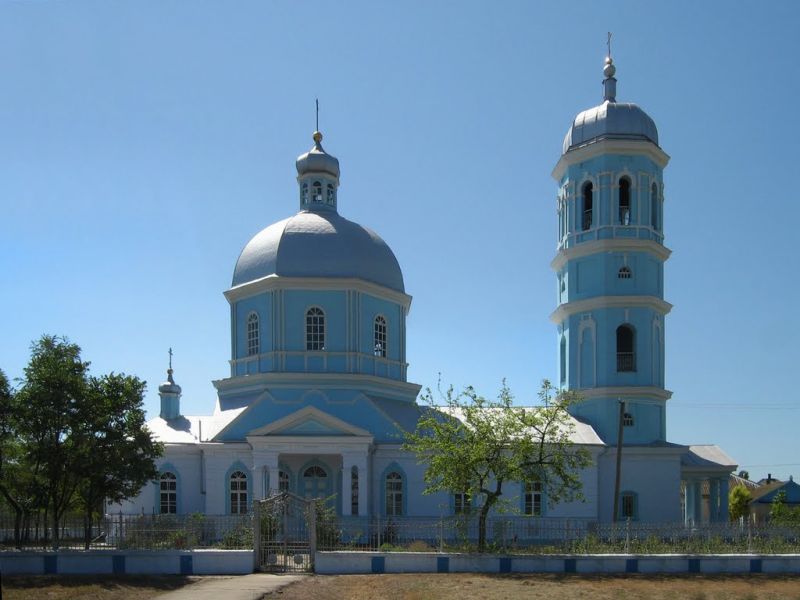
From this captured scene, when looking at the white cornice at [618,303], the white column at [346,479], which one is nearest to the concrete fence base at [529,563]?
the white column at [346,479]

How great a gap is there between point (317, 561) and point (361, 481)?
26.7 feet

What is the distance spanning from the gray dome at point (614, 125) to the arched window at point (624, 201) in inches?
64.2

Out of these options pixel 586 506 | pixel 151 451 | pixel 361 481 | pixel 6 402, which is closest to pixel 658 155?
pixel 586 506

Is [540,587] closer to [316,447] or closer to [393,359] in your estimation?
[316,447]

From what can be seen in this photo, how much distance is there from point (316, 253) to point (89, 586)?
1621 centimetres

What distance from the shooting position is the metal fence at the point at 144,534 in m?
22.5

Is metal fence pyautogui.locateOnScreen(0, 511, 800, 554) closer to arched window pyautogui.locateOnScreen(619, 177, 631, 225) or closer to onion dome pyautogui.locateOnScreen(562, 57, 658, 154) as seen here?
arched window pyautogui.locateOnScreen(619, 177, 631, 225)

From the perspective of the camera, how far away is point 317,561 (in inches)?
866

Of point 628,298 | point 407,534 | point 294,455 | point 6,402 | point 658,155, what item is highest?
point 658,155

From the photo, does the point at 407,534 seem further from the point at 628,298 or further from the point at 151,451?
the point at 628,298

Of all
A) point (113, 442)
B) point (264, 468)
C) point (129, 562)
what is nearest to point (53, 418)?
point (113, 442)

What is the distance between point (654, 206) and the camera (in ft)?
111

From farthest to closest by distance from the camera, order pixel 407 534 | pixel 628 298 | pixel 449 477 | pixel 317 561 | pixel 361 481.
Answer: pixel 628 298 < pixel 361 481 < pixel 407 534 < pixel 449 477 < pixel 317 561

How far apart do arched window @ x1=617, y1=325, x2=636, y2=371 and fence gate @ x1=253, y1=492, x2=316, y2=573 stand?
1438 centimetres
